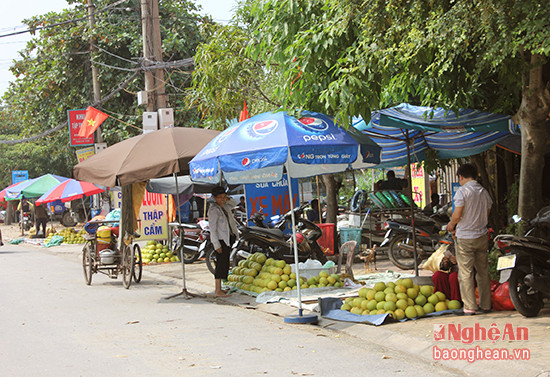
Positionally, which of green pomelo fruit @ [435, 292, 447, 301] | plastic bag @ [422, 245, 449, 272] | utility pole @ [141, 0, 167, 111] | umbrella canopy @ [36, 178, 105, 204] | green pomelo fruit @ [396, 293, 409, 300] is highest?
utility pole @ [141, 0, 167, 111]

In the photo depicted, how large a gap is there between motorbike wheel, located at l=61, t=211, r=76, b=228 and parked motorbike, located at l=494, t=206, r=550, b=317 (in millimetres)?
35309

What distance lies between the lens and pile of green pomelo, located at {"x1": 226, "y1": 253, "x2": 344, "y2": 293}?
1077 centimetres

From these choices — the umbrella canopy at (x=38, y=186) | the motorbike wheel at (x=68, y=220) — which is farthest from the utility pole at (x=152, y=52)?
the motorbike wheel at (x=68, y=220)

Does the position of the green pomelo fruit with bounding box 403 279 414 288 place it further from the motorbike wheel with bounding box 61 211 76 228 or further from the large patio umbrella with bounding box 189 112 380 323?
the motorbike wheel with bounding box 61 211 76 228

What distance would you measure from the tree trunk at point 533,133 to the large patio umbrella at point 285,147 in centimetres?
209

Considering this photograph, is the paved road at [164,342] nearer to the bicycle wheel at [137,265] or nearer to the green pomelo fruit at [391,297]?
the green pomelo fruit at [391,297]

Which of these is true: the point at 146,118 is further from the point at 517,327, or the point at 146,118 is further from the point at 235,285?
the point at 517,327

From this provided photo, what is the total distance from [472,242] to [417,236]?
5656 millimetres

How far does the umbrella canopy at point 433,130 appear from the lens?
9.62m

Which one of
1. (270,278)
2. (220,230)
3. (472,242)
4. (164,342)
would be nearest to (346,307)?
(472,242)

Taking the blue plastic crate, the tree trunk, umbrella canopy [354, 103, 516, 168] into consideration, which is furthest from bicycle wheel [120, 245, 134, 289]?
the tree trunk

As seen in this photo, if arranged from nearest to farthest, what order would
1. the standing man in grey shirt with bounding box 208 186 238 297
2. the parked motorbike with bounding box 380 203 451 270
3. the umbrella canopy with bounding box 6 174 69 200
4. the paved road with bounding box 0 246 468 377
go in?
the paved road with bounding box 0 246 468 377 < the standing man in grey shirt with bounding box 208 186 238 297 < the parked motorbike with bounding box 380 203 451 270 < the umbrella canopy with bounding box 6 174 69 200

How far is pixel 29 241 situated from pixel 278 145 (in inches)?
1009

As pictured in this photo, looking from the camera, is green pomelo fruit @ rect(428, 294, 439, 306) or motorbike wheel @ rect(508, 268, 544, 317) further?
green pomelo fruit @ rect(428, 294, 439, 306)
